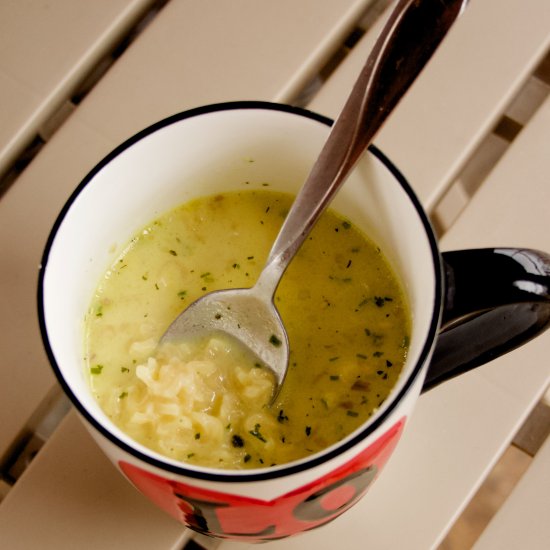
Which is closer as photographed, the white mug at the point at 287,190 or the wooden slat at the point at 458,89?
the white mug at the point at 287,190

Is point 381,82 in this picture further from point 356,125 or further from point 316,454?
point 316,454

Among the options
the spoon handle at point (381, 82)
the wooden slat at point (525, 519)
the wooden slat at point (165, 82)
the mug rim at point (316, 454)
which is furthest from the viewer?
the wooden slat at point (165, 82)

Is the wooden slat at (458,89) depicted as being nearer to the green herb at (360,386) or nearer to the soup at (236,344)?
the soup at (236,344)

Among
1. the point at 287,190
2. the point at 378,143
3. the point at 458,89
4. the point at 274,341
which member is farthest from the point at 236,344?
the point at 458,89

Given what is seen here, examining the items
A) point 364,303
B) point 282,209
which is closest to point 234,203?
point 282,209

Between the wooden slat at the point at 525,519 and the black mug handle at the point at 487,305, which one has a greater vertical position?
the black mug handle at the point at 487,305

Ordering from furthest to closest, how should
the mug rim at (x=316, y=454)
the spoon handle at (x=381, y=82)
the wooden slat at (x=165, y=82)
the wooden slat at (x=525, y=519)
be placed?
the wooden slat at (x=165, y=82)
the wooden slat at (x=525, y=519)
the spoon handle at (x=381, y=82)
the mug rim at (x=316, y=454)

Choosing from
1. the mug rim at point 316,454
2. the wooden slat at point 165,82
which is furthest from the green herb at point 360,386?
the wooden slat at point 165,82

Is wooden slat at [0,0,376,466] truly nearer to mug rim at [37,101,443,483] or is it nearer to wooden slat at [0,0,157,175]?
wooden slat at [0,0,157,175]
